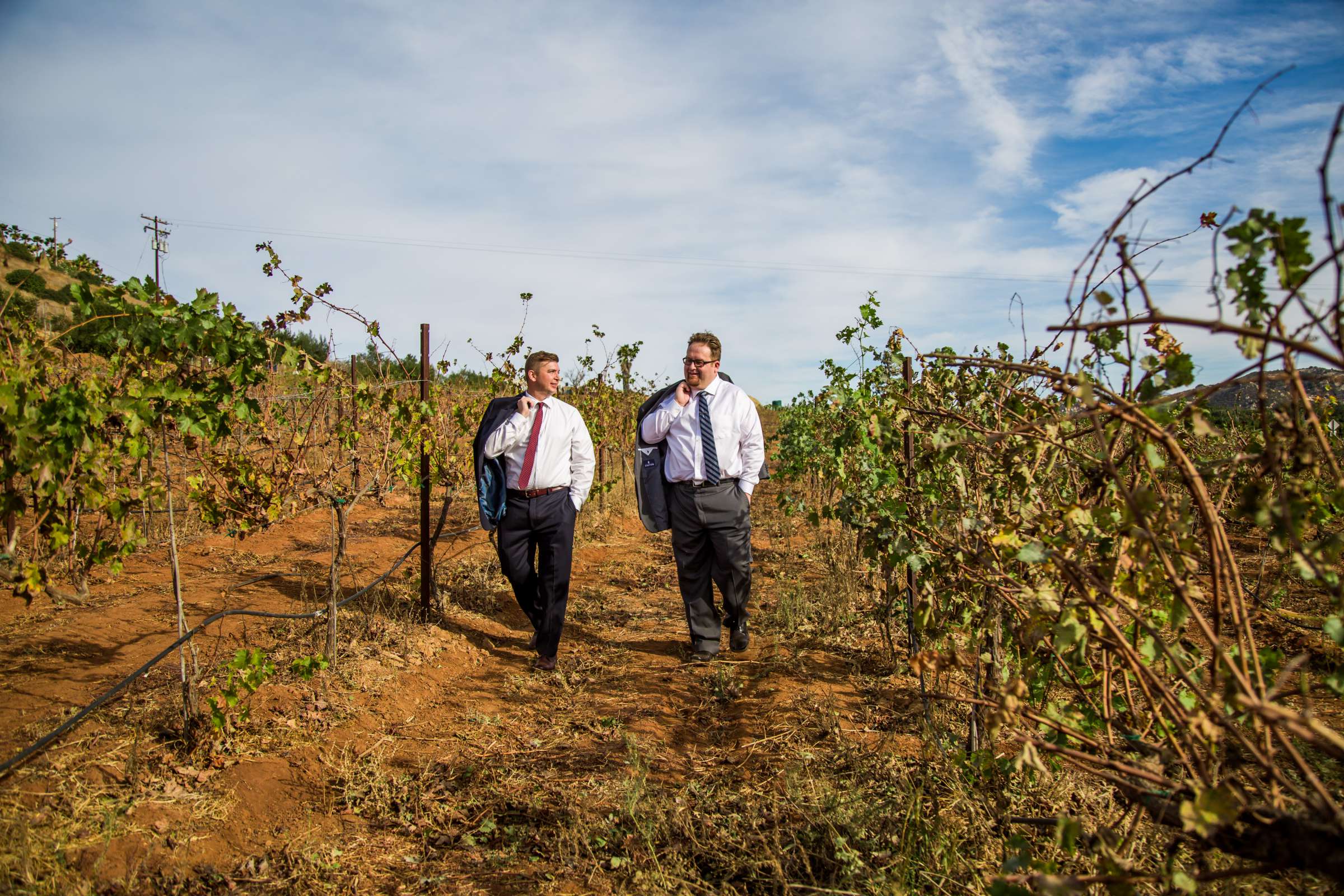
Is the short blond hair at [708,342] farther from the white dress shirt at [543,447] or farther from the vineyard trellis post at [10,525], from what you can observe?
the vineyard trellis post at [10,525]

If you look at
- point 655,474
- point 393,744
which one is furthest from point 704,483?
point 393,744

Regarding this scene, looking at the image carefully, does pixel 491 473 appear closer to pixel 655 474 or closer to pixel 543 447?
pixel 543 447

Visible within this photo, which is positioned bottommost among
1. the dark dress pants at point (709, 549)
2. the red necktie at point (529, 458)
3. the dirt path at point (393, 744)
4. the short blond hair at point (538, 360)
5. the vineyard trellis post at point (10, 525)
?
the dirt path at point (393, 744)

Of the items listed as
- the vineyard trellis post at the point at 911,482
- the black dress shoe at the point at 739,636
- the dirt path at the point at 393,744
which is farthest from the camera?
the black dress shoe at the point at 739,636

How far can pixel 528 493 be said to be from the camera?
4.55 m

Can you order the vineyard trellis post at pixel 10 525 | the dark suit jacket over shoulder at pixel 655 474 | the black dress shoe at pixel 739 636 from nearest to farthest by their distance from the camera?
the vineyard trellis post at pixel 10 525 → the dark suit jacket over shoulder at pixel 655 474 → the black dress shoe at pixel 739 636

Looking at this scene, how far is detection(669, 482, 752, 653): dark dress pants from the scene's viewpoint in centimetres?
453

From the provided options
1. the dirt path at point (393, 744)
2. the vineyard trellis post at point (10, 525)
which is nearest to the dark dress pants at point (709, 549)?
the dirt path at point (393, 744)

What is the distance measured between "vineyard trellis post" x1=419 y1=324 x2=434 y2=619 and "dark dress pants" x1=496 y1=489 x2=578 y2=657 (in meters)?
0.65

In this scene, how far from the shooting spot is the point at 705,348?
15.2ft

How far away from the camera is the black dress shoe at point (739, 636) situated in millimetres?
4824

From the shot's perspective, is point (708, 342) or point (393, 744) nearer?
point (393, 744)

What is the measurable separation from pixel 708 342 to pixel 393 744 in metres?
2.79

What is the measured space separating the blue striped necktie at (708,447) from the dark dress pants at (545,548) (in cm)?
87
